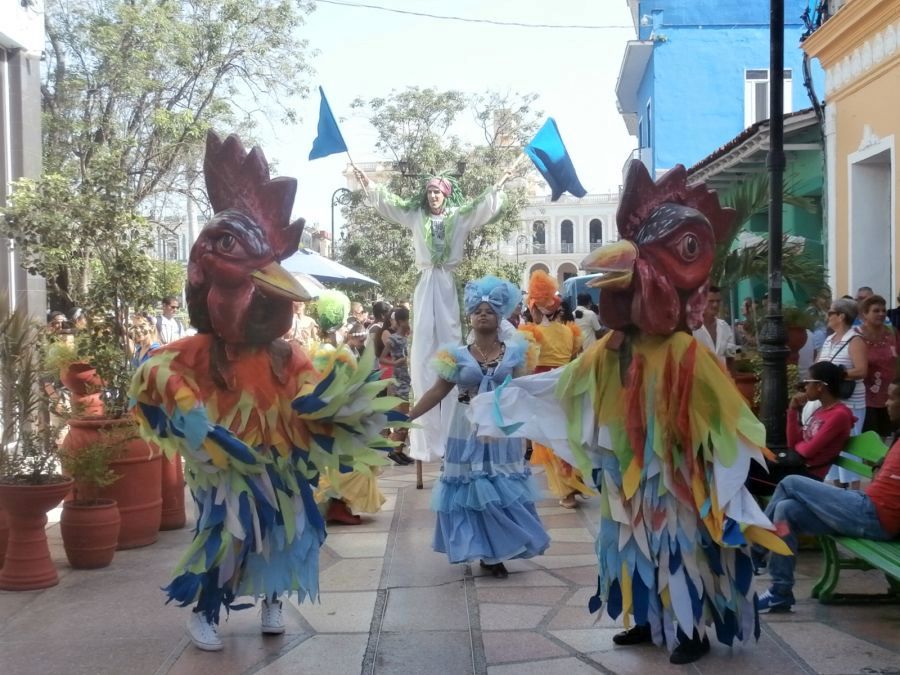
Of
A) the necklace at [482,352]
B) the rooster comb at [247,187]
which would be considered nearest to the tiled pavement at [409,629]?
the necklace at [482,352]

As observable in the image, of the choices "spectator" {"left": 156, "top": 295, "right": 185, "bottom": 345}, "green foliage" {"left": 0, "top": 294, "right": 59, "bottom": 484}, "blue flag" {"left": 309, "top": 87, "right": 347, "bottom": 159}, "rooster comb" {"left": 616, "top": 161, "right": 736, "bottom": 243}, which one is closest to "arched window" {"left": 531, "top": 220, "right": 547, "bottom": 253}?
"spectator" {"left": 156, "top": 295, "right": 185, "bottom": 345}

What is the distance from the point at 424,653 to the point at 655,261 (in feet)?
6.87

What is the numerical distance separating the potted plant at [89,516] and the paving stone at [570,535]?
9.74 feet

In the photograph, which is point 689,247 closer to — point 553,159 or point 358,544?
point 553,159

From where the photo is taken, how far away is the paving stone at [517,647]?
15.7 feet

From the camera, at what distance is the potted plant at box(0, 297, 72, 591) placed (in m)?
6.04

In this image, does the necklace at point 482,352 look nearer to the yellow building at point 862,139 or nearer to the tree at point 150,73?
the yellow building at point 862,139

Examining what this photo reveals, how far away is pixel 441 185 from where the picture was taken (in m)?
8.55

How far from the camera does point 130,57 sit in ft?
73.4

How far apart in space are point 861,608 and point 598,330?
645 centimetres

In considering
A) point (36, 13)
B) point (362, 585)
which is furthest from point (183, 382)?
point (36, 13)

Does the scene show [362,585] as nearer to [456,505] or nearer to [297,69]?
[456,505]

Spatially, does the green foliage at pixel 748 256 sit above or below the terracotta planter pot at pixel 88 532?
above

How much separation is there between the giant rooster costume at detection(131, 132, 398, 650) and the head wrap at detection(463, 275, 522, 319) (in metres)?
1.37
